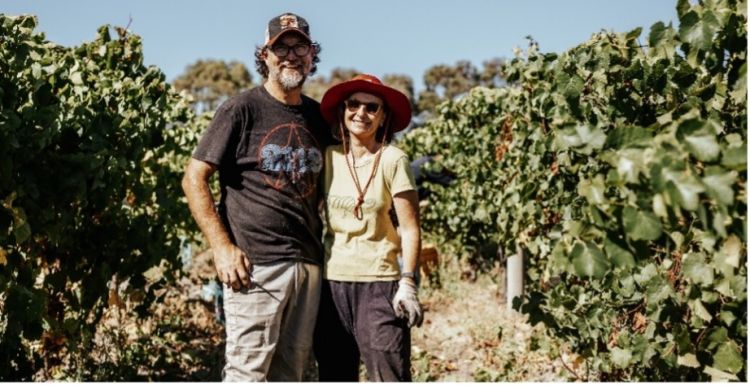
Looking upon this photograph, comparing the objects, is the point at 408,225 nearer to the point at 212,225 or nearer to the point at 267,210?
the point at 267,210

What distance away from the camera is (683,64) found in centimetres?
210

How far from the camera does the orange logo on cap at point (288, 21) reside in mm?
2637

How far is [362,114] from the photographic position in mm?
2592

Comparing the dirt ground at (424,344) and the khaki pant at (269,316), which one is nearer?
the khaki pant at (269,316)

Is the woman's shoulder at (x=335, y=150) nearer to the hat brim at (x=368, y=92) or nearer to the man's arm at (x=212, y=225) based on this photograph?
the hat brim at (x=368, y=92)

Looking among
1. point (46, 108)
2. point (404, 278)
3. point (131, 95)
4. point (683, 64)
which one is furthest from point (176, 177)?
point (683, 64)

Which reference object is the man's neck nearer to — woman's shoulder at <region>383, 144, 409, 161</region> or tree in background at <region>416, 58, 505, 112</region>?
woman's shoulder at <region>383, 144, 409, 161</region>

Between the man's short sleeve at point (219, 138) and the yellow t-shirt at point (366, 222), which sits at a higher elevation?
the man's short sleeve at point (219, 138)

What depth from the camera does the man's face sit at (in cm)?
262

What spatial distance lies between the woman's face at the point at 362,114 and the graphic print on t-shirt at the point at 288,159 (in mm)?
186

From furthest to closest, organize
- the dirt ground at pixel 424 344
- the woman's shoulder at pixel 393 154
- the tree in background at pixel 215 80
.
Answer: the tree in background at pixel 215 80
the dirt ground at pixel 424 344
the woman's shoulder at pixel 393 154

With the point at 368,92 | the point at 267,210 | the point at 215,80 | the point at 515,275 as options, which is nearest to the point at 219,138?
the point at 267,210

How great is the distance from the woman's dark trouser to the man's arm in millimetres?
356

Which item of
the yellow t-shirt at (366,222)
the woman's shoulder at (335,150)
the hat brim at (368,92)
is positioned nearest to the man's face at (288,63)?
the hat brim at (368,92)
